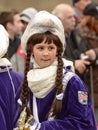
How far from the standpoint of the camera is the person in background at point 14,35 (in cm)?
784

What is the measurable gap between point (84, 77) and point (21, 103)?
137 inches

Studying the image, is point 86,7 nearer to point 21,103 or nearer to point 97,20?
point 97,20

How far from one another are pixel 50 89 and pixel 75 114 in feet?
0.84

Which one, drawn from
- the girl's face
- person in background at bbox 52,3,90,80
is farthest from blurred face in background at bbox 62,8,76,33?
the girl's face

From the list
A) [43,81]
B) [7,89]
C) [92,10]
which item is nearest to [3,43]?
[7,89]

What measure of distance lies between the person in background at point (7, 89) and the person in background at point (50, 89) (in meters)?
0.17

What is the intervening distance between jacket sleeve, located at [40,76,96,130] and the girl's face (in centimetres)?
25

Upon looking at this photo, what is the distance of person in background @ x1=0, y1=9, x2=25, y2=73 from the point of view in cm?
784

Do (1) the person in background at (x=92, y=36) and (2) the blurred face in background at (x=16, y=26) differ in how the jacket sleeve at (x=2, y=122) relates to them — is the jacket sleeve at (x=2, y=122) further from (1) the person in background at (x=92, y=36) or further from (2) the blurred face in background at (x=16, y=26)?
(2) the blurred face in background at (x=16, y=26)

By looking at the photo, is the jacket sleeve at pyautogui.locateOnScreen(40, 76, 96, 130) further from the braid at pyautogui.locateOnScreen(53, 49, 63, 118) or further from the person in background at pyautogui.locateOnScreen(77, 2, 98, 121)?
the person in background at pyautogui.locateOnScreen(77, 2, 98, 121)

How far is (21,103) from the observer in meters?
4.66

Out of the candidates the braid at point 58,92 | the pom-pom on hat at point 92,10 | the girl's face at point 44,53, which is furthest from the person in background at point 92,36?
the braid at point 58,92

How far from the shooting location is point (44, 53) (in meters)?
4.61

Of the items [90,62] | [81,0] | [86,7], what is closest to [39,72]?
[90,62]
